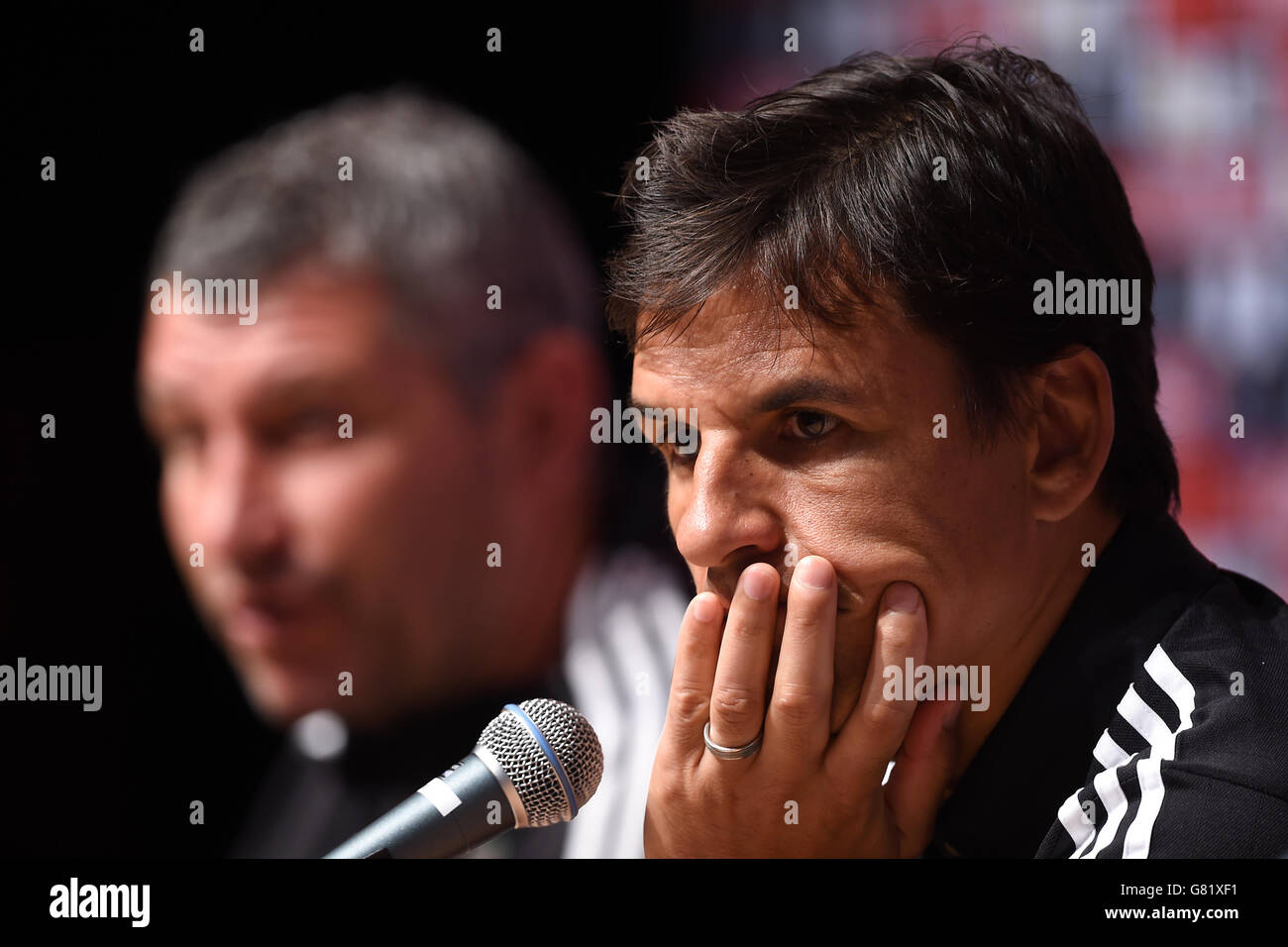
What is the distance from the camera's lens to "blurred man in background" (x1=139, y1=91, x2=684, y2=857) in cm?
296

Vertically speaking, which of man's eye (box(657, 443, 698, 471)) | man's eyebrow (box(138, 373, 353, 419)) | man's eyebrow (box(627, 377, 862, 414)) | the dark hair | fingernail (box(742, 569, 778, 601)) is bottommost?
fingernail (box(742, 569, 778, 601))

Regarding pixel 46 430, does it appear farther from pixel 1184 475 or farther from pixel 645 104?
pixel 1184 475

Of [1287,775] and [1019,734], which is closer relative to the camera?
[1287,775]

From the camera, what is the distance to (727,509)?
5.53 ft

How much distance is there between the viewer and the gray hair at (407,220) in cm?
300

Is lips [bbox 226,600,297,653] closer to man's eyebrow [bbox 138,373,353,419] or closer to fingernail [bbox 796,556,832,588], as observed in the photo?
man's eyebrow [bbox 138,373,353,419]

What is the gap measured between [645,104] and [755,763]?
170 cm

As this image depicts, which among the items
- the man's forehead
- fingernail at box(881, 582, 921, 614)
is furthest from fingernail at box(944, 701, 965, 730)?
the man's forehead

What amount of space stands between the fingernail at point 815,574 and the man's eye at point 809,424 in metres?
0.18

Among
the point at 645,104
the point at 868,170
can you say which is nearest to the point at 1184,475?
the point at 645,104

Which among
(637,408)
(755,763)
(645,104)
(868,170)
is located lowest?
(755,763)

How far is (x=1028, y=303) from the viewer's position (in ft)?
5.60

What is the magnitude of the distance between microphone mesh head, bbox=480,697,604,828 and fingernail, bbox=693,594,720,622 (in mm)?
246

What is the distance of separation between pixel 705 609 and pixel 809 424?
317 mm
